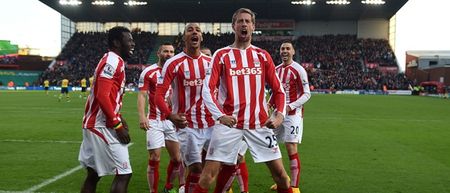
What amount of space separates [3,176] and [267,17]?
5436 cm

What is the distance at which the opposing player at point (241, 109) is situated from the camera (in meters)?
4.50

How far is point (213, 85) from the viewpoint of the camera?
179 inches

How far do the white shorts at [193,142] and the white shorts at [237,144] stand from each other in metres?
0.72

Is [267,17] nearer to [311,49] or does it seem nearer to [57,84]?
[311,49]

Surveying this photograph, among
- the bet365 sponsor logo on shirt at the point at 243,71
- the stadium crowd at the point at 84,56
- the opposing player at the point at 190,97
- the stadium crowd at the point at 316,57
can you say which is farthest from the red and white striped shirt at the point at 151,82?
the stadium crowd at the point at 84,56

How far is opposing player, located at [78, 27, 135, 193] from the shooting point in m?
4.35

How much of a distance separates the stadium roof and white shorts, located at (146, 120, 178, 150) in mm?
44726

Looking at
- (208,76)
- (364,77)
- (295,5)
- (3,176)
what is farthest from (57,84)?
(208,76)

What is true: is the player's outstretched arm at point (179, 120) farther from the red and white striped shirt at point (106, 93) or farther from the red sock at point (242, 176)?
the red sock at point (242, 176)

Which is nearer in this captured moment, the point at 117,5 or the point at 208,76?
the point at 208,76

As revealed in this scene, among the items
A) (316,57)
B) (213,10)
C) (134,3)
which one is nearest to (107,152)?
(134,3)

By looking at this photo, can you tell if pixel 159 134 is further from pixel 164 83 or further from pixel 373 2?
pixel 373 2

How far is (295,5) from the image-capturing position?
5200 cm

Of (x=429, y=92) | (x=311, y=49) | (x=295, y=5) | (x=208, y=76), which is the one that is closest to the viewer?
(x=208, y=76)
